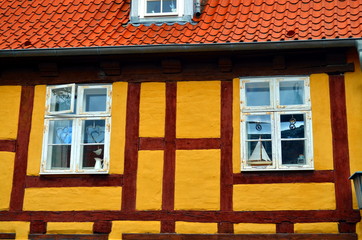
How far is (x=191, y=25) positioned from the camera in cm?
1071

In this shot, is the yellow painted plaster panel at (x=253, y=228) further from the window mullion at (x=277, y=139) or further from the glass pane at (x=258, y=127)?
the glass pane at (x=258, y=127)

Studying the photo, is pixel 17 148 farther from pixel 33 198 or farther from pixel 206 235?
pixel 206 235

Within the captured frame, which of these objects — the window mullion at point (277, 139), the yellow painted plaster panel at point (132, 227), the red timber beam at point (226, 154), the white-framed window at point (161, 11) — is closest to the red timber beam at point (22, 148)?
the yellow painted plaster panel at point (132, 227)

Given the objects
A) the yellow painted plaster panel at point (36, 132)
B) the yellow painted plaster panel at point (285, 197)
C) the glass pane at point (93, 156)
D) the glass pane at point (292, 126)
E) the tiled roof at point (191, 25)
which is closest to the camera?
the yellow painted plaster panel at point (285, 197)

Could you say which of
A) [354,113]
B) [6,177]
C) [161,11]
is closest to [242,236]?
[354,113]

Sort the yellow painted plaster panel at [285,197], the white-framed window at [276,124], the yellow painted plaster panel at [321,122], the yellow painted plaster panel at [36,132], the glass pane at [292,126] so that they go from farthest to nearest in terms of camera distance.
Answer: the yellow painted plaster panel at [36,132] → the glass pane at [292,126] → the white-framed window at [276,124] → the yellow painted plaster panel at [321,122] → the yellow painted plaster panel at [285,197]

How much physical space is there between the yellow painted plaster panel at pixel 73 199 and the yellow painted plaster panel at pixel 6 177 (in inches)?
12.4

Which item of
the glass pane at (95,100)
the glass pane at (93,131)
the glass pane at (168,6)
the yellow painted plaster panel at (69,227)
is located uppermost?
the glass pane at (168,6)

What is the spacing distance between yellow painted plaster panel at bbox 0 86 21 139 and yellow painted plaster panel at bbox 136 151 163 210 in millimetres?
2078

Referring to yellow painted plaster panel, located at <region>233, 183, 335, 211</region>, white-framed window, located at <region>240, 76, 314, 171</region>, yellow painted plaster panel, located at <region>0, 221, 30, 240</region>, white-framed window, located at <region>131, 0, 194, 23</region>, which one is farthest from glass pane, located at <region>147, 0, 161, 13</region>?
yellow painted plaster panel, located at <region>0, 221, 30, 240</region>

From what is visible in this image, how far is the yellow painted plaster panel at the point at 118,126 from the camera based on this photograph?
10.0 meters

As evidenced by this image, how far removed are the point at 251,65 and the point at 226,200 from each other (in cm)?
206

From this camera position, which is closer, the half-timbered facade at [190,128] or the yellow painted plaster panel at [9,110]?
the half-timbered facade at [190,128]

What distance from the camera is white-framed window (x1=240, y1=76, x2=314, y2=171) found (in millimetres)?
9727
